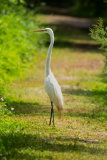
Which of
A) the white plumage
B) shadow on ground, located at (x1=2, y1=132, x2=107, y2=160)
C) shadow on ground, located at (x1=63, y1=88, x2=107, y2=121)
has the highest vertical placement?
the white plumage

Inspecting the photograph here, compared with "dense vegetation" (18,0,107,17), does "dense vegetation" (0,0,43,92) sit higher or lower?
lower

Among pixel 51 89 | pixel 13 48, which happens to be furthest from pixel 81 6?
pixel 51 89

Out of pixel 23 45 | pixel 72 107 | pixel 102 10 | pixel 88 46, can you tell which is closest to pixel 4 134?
pixel 72 107

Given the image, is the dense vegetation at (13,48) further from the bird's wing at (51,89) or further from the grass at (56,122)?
the bird's wing at (51,89)

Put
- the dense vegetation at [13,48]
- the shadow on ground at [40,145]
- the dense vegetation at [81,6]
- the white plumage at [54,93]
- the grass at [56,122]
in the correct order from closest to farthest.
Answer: the shadow on ground at [40,145] < the grass at [56,122] < the white plumage at [54,93] < the dense vegetation at [13,48] < the dense vegetation at [81,6]

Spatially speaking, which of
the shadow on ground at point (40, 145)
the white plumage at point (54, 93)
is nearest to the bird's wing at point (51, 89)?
the white plumage at point (54, 93)

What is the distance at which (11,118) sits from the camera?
601 cm

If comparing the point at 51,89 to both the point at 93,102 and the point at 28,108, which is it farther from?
the point at 93,102

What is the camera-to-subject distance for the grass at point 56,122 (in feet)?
14.9

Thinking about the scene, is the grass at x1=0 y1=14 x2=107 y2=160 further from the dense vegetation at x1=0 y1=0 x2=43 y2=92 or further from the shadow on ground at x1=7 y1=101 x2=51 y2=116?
the dense vegetation at x1=0 y1=0 x2=43 y2=92

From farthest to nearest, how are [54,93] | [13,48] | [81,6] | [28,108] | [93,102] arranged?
[81,6] < [13,48] < [93,102] < [28,108] < [54,93]

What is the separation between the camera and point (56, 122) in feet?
20.2

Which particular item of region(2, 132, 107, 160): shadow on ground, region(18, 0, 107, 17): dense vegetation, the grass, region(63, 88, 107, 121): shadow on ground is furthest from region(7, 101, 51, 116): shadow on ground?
region(18, 0, 107, 17): dense vegetation

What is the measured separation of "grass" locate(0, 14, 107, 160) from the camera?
179 inches
